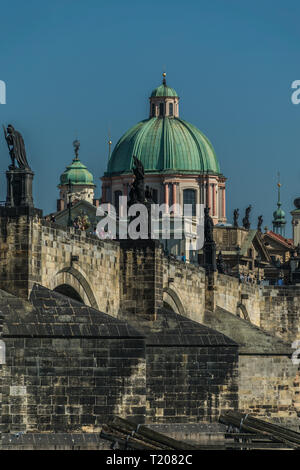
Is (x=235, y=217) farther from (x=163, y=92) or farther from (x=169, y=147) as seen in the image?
(x=163, y=92)

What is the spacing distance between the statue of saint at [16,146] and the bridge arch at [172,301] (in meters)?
16.2

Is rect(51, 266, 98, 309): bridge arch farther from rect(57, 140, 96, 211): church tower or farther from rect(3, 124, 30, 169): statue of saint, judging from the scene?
rect(57, 140, 96, 211): church tower

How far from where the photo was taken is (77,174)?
5851 inches

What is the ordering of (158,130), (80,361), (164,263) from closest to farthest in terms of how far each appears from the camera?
(80,361)
(164,263)
(158,130)

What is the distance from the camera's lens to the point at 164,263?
63.0 m

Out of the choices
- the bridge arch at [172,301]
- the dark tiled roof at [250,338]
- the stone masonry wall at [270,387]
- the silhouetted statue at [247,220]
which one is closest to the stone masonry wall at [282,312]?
the dark tiled roof at [250,338]

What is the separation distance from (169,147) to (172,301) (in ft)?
236

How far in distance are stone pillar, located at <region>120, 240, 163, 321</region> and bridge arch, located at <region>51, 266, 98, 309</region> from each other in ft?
10.2

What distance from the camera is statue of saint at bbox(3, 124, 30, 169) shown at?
47.9 meters

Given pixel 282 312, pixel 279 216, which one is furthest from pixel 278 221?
pixel 282 312
